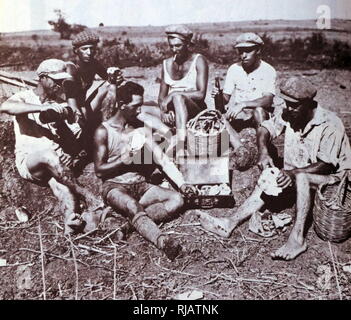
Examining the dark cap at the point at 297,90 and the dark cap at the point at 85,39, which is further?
the dark cap at the point at 85,39

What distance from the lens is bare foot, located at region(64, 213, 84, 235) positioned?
3.63 metres

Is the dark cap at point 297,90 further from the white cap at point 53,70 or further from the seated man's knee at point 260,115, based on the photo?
the white cap at point 53,70

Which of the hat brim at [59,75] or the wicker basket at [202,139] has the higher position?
the hat brim at [59,75]

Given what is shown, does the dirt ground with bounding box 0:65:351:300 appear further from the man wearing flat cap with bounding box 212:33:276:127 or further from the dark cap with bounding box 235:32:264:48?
the dark cap with bounding box 235:32:264:48

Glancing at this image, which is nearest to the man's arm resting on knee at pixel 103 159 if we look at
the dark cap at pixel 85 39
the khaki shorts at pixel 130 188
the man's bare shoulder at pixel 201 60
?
the khaki shorts at pixel 130 188

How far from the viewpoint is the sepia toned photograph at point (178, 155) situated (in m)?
3.47

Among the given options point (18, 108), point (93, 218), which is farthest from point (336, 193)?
point (18, 108)

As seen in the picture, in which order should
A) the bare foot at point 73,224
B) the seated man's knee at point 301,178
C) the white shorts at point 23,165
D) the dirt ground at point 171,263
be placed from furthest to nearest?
the white shorts at point 23,165 < the bare foot at point 73,224 < the seated man's knee at point 301,178 < the dirt ground at point 171,263

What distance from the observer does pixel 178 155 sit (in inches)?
144

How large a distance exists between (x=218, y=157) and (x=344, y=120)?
1.10 m

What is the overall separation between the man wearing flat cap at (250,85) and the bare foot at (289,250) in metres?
1.00

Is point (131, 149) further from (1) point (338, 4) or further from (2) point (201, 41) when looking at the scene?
(1) point (338, 4)

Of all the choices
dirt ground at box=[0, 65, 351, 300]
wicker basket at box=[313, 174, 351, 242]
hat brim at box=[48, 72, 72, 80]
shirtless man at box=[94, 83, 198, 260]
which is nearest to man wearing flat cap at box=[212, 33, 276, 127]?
dirt ground at box=[0, 65, 351, 300]

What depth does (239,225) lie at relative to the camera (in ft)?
11.8
